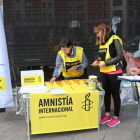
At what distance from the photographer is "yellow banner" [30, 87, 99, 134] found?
2.80 m

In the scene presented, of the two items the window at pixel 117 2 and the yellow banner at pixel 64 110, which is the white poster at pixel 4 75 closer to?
the yellow banner at pixel 64 110

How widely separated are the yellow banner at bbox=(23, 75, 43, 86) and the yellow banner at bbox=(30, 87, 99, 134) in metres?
0.42

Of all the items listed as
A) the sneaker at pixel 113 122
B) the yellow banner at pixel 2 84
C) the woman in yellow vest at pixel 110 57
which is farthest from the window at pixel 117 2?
the yellow banner at pixel 2 84

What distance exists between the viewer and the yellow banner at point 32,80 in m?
3.12

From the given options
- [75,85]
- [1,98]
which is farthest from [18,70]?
[75,85]

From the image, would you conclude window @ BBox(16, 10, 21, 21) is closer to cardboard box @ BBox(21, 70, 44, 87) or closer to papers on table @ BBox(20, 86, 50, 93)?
cardboard box @ BBox(21, 70, 44, 87)

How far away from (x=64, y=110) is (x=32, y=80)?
0.71 m

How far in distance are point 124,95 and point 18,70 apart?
242 centimetres

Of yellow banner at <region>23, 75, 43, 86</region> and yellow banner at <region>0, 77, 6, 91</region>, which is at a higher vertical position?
yellow banner at <region>23, 75, 43, 86</region>

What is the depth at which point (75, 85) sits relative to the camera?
3.15 meters

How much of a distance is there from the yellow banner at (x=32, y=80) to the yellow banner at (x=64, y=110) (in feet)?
1.37

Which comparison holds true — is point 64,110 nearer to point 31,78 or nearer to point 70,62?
point 31,78

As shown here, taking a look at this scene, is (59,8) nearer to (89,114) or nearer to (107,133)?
(89,114)

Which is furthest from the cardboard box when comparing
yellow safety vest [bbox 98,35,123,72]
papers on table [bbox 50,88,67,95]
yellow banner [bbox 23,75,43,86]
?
yellow safety vest [bbox 98,35,123,72]
